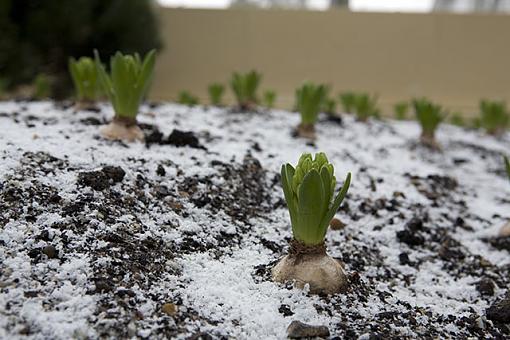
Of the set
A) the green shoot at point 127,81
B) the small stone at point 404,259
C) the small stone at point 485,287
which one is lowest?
the small stone at point 485,287

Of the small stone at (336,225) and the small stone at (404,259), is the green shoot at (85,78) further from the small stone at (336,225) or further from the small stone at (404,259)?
the small stone at (404,259)

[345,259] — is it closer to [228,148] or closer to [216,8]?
[228,148]

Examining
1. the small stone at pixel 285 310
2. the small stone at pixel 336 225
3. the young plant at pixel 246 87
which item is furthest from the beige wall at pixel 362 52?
the small stone at pixel 285 310

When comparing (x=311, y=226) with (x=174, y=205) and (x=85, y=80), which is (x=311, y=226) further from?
(x=85, y=80)

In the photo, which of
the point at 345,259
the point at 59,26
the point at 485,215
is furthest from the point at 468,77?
the point at 345,259

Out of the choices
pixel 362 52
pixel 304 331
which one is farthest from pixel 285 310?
pixel 362 52

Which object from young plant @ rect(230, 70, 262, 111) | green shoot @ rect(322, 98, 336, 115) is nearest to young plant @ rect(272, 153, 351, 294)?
young plant @ rect(230, 70, 262, 111)
